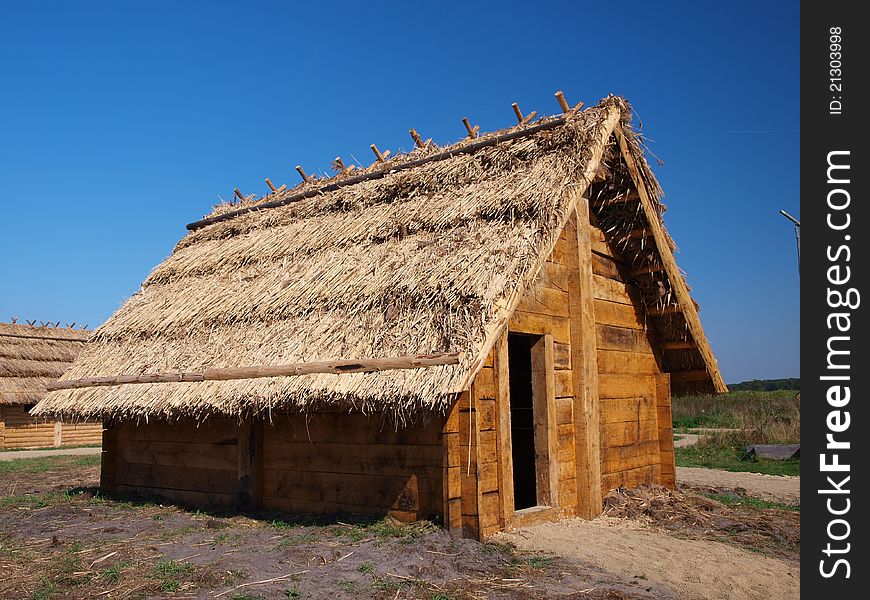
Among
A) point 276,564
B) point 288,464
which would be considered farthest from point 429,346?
point 288,464

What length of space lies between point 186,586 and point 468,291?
330 centimetres

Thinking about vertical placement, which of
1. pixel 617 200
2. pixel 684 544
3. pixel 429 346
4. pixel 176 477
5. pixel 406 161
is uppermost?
pixel 406 161

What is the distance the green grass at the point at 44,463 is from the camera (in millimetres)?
15504

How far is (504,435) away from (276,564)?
2.44 metres

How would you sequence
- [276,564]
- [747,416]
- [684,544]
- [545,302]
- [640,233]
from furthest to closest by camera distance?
[747,416] → [640,233] → [545,302] → [684,544] → [276,564]

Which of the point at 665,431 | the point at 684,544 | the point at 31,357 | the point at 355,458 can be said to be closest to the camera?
the point at 684,544

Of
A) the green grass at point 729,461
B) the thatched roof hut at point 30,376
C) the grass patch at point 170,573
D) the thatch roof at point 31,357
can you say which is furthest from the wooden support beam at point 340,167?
the thatch roof at point 31,357

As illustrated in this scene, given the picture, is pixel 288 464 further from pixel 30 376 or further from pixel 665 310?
pixel 30 376

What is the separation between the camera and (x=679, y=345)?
10.1m

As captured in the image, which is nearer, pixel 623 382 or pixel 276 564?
pixel 276 564

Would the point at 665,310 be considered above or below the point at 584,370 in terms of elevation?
above

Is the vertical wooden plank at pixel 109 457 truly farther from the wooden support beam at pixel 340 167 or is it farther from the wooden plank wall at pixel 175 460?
the wooden support beam at pixel 340 167
